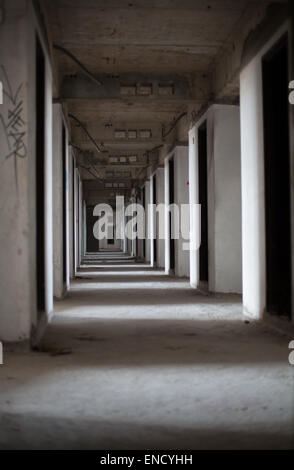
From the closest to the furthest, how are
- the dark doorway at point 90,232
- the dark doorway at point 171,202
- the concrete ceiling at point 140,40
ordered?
1. the concrete ceiling at point 140,40
2. the dark doorway at point 171,202
3. the dark doorway at point 90,232

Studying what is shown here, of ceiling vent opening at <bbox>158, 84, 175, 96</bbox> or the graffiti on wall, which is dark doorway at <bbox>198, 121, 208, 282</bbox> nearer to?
ceiling vent opening at <bbox>158, 84, 175, 96</bbox>

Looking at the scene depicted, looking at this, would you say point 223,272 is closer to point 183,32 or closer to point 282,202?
point 282,202

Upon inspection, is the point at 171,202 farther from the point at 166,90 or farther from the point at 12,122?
the point at 12,122

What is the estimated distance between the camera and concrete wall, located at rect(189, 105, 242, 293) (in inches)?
402

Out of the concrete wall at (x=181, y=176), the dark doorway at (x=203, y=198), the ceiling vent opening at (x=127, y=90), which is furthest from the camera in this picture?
the concrete wall at (x=181, y=176)

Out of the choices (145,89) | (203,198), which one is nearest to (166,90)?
(145,89)

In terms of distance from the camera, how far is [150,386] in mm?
4215

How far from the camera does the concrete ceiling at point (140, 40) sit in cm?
762

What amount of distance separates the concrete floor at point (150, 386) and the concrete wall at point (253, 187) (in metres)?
0.47

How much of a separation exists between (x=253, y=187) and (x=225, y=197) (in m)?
2.77

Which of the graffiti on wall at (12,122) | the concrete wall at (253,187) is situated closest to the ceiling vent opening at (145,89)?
the concrete wall at (253,187)

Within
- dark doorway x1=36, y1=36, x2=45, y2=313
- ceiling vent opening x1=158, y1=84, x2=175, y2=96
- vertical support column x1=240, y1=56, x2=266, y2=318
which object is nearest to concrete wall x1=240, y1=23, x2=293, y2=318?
vertical support column x1=240, y1=56, x2=266, y2=318

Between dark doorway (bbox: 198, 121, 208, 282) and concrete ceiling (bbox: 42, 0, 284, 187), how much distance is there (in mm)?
707

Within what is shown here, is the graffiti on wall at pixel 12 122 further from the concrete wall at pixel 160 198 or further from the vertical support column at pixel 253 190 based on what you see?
the concrete wall at pixel 160 198
